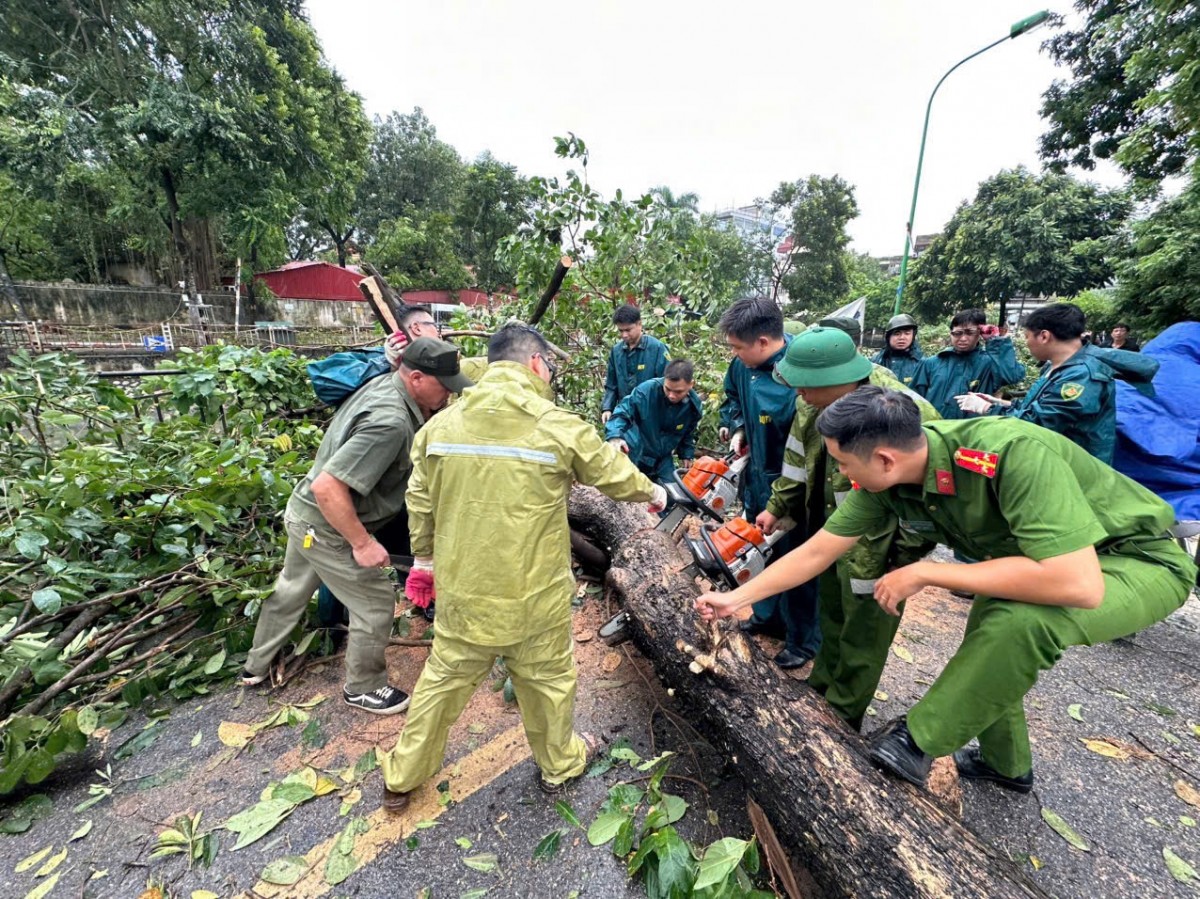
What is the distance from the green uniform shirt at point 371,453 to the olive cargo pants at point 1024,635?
75.7 inches

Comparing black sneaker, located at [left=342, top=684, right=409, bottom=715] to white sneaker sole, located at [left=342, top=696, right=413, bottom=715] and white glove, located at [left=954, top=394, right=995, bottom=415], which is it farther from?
white glove, located at [left=954, top=394, right=995, bottom=415]

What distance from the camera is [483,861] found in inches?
64.4

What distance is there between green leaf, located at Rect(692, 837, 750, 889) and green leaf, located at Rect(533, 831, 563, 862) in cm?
50

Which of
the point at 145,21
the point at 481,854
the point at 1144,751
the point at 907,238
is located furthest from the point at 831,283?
the point at 145,21

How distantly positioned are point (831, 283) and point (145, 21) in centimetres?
2441

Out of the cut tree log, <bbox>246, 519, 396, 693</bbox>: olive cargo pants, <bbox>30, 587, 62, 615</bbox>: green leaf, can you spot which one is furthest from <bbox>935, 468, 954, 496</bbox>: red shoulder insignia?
<bbox>30, 587, 62, 615</bbox>: green leaf

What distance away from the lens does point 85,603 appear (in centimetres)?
234

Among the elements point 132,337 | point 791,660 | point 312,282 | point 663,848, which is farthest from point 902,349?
point 312,282

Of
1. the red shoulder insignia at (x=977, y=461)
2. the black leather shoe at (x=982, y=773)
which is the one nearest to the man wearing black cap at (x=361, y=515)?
the red shoulder insignia at (x=977, y=461)

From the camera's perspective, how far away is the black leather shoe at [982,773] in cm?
184

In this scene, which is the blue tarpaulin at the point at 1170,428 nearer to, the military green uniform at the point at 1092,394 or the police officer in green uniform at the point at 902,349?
the military green uniform at the point at 1092,394

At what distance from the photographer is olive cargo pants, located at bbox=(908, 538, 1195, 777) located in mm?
1403

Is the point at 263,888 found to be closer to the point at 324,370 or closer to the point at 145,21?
the point at 324,370

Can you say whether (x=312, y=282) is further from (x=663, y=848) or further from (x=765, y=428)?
(x=663, y=848)
